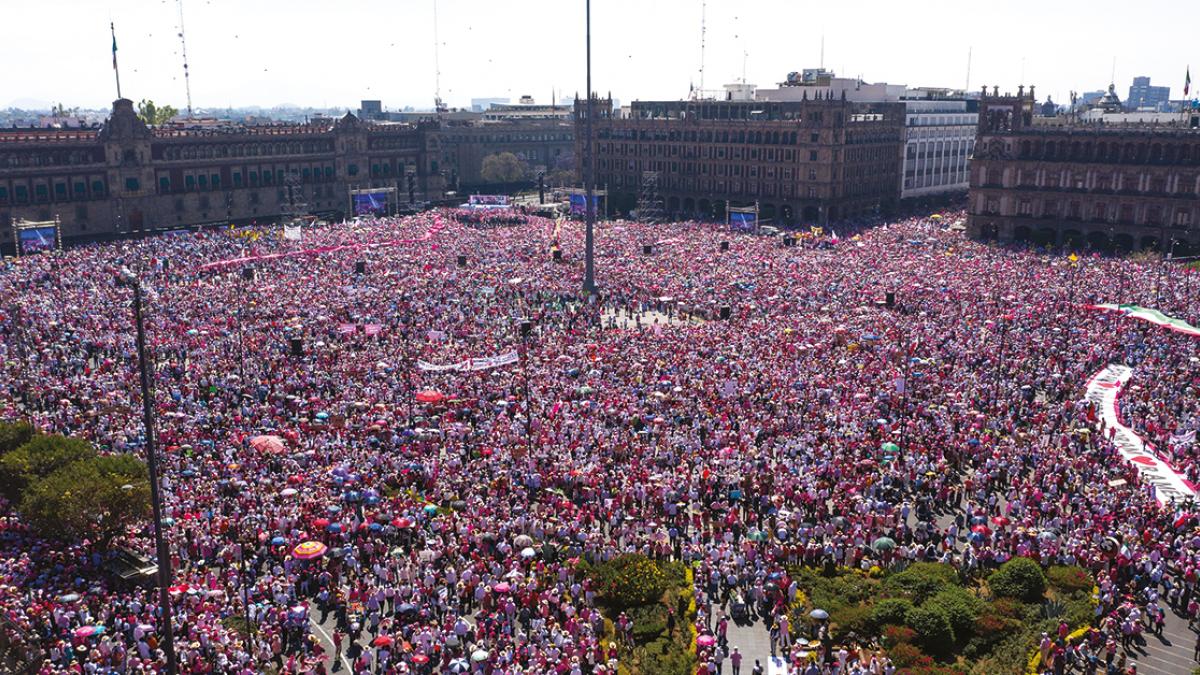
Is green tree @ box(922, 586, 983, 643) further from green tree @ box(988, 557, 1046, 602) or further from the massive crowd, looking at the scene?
the massive crowd

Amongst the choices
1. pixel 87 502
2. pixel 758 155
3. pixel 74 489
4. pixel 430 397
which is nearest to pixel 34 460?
pixel 74 489

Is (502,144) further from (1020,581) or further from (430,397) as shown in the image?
(1020,581)

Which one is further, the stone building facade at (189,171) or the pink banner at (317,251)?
the stone building facade at (189,171)

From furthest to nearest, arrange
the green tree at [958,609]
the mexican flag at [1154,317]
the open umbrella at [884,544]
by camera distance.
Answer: the mexican flag at [1154,317]
the open umbrella at [884,544]
the green tree at [958,609]

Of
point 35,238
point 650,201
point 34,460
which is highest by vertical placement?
point 650,201

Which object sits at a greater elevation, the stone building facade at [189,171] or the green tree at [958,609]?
the stone building facade at [189,171]

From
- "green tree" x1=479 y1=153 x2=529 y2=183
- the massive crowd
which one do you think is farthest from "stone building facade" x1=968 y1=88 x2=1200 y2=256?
"green tree" x1=479 y1=153 x2=529 y2=183

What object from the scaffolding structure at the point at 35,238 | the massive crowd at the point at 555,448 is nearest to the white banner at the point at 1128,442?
the massive crowd at the point at 555,448

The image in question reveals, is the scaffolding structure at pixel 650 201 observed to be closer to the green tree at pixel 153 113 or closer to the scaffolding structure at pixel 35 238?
the scaffolding structure at pixel 35 238
